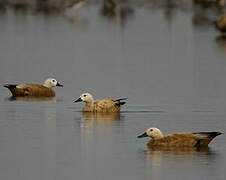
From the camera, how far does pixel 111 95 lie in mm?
22734

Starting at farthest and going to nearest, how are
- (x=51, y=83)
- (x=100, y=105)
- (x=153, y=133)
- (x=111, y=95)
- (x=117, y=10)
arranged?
(x=117, y=10) < (x=51, y=83) < (x=111, y=95) < (x=100, y=105) < (x=153, y=133)

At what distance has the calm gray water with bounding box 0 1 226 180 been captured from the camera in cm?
1639

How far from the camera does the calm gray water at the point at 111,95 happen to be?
1639 centimetres

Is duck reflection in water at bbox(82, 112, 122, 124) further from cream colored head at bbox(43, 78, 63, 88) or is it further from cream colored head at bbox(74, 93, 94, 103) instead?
cream colored head at bbox(43, 78, 63, 88)

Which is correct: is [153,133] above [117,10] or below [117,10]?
below

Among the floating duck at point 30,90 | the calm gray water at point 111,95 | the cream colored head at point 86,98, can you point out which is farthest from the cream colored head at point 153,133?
the floating duck at point 30,90

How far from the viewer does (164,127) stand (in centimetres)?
1944

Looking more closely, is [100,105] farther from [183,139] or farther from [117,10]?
[117,10]

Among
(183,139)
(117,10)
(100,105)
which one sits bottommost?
(183,139)

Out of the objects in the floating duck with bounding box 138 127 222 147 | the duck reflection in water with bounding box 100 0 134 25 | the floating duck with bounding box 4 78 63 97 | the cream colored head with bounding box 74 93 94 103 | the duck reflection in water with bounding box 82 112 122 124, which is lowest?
the floating duck with bounding box 138 127 222 147

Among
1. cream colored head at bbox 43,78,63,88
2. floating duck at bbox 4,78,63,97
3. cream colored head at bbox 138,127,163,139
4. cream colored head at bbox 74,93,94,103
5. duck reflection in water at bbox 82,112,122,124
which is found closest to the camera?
cream colored head at bbox 138,127,163,139

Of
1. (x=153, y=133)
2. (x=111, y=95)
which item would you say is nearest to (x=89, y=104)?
(x=111, y=95)

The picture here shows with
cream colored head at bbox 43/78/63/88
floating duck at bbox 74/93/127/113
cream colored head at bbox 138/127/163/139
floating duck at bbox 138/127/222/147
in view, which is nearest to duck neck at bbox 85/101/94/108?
floating duck at bbox 74/93/127/113

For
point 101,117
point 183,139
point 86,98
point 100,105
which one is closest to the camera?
point 183,139
